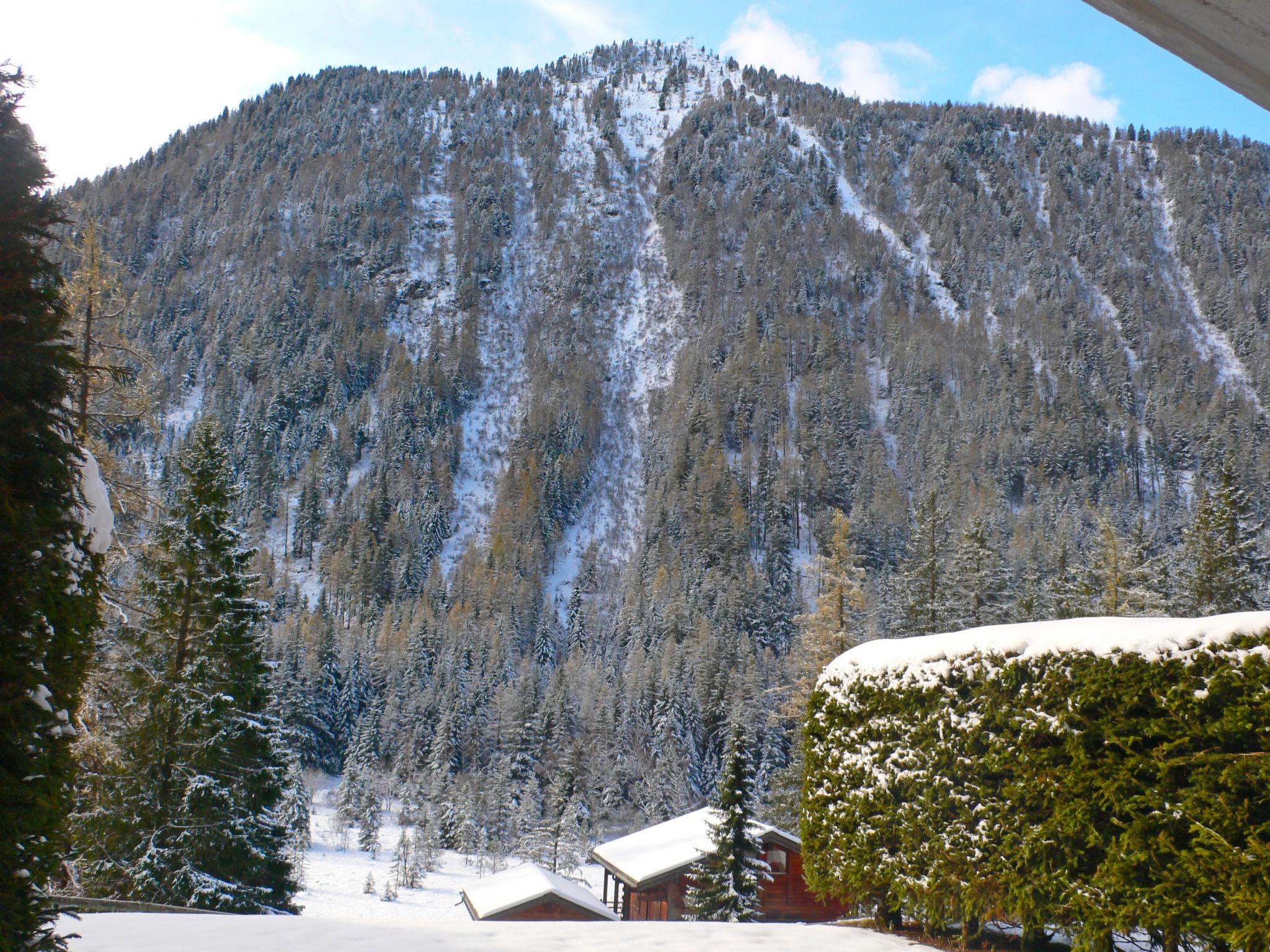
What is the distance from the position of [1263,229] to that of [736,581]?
193286 mm

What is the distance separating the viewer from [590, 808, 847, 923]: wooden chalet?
19.2 metres

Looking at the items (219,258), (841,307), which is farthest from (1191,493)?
(219,258)

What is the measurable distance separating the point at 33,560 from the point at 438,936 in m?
4.72

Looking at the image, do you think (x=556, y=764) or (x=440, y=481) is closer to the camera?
(x=556, y=764)

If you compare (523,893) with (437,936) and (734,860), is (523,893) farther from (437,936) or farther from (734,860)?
(437,936)

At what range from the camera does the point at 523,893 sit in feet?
60.1

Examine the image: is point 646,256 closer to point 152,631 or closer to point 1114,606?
point 1114,606

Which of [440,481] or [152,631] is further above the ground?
[440,481]

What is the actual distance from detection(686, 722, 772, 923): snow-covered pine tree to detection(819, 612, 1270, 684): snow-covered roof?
884 centimetres

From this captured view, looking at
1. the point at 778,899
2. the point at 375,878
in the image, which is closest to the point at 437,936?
the point at 778,899

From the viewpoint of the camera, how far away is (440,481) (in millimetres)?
131000

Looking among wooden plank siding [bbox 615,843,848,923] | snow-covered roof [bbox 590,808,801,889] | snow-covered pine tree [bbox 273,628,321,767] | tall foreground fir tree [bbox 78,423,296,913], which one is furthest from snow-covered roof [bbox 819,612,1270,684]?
snow-covered pine tree [bbox 273,628,321,767]

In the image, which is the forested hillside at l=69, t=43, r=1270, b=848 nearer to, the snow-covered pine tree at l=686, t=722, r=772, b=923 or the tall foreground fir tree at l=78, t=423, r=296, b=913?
the tall foreground fir tree at l=78, t=423, r=296, b=913

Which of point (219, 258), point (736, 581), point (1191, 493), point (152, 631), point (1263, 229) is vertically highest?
point (1263, 229)
